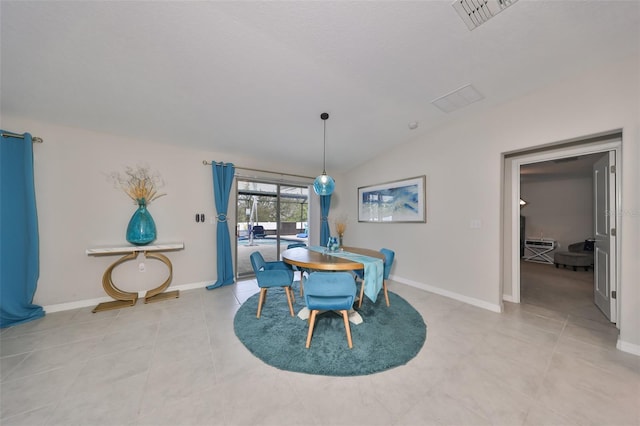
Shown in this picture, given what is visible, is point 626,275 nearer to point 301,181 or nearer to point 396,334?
point 396,334

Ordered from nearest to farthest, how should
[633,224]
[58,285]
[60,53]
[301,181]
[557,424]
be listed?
1. [557,424]
2. [60,53]
3. [633,224]
4. [58,285]
5. [301,181]

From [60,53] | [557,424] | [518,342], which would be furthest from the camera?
[518,342]

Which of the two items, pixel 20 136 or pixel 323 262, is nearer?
pixel 323 262

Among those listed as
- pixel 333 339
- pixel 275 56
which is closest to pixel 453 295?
pixel 333 339

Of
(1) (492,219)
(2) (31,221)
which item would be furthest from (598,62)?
(2) (31,221)

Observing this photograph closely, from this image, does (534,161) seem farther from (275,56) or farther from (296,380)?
(296,380)

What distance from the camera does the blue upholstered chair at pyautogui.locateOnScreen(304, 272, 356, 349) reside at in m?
1.94

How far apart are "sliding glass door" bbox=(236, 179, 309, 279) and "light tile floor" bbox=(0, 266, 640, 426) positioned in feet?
7.65

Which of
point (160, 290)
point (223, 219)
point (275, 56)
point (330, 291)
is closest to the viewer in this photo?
point (330, 291)

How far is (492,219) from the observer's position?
2.95m

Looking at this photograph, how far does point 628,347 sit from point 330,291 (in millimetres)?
2768

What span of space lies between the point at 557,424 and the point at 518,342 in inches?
39.4

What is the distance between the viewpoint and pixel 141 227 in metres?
3.12

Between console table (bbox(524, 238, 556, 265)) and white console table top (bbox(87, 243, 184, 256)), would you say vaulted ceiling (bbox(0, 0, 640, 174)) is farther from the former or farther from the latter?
console table (bbox(524, 238, 556, 265))
